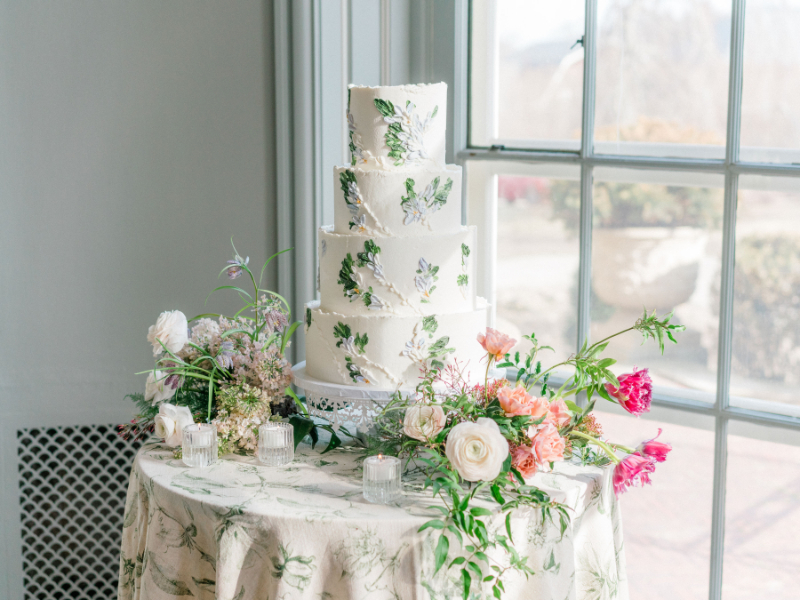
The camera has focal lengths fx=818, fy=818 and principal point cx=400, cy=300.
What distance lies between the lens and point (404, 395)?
Answer: 1.27m

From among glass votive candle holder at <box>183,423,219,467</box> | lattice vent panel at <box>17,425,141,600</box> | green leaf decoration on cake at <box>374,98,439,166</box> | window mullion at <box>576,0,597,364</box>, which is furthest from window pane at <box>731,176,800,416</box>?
lattice vent panel at <box>17,425,141,600</box>

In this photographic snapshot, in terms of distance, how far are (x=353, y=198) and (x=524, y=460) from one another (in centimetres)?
48

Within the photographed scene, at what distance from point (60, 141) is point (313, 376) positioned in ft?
2.99

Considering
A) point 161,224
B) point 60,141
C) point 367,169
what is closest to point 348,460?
point 367,169

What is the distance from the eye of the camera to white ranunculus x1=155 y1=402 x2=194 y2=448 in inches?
51.3

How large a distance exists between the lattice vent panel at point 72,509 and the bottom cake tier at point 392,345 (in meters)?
0.92

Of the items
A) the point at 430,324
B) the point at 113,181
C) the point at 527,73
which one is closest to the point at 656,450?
the point at 430,324

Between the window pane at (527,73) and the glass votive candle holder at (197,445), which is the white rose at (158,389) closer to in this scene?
the glass votive candle holder at (197,445)

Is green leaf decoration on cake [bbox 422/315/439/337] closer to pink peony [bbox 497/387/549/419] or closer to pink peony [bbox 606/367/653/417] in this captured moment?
pink peony [bbox 497/387/549/419]

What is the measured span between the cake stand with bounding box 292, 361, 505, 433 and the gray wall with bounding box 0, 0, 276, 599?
0.64m

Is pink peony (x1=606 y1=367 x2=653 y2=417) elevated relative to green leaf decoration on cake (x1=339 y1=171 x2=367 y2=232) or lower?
lower

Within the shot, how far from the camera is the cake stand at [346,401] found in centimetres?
127

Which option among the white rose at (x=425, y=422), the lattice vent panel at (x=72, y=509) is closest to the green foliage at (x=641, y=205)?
the white rose at (x=425, y=422)

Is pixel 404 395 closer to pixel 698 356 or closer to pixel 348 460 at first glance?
pixel 348 460
